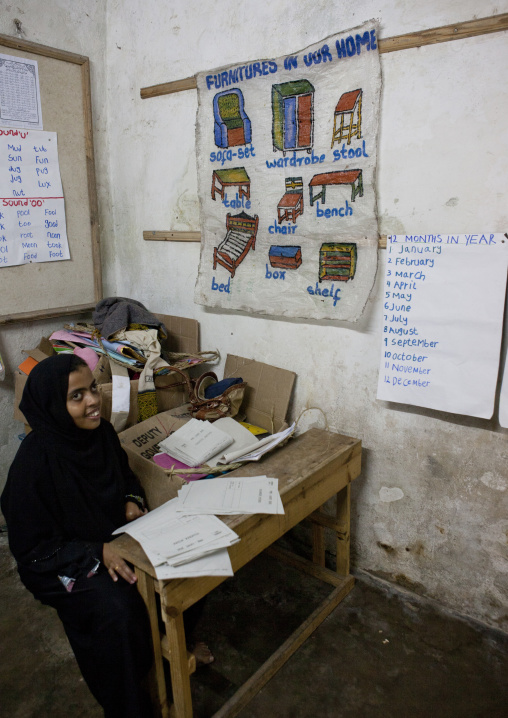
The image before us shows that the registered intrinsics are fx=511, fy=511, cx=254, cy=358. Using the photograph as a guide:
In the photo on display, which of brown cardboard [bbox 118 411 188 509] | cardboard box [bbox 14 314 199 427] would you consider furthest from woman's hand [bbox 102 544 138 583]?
cardboard box [bbox 14 314 199 427]

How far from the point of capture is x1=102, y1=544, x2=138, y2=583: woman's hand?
5.33 ft

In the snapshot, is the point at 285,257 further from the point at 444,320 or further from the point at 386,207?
the point at 444,320

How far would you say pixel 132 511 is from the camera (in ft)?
6.55

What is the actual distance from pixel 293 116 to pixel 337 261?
0.67 metres

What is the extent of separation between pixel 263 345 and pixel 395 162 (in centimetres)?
107

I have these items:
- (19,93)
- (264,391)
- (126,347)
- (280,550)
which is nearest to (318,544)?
(280,550)

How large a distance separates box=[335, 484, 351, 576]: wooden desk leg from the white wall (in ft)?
0.41

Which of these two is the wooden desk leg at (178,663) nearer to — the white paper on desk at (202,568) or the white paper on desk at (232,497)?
the white paper on desk at (202,568)

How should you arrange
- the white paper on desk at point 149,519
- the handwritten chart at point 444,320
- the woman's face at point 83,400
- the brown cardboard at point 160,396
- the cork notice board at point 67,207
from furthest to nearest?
the cork notice board at point 67,207 < the brown cardboard at point 160,396 < the handwritten chart at point 444,320 < the woman's face at point 83,400 < the white paper on desk at point 149,519

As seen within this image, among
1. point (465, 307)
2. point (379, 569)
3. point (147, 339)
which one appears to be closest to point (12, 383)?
point (147, 339)

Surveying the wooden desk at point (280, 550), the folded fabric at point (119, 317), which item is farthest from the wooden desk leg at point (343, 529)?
the folded fabric at point (119, 317)

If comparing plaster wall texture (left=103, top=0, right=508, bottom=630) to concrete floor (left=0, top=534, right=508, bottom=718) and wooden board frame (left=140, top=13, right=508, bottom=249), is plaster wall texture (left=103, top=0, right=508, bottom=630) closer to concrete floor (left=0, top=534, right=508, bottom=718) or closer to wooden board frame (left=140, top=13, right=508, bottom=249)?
wooden board frame (left=140, top=13, right=508, bottom=249)

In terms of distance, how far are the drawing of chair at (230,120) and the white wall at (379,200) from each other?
198 mm

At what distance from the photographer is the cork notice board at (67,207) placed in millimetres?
2783
